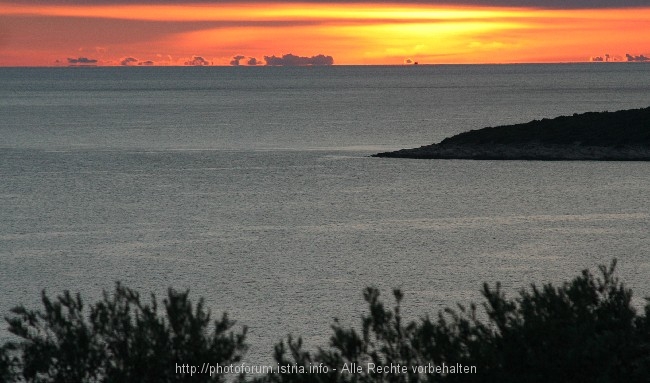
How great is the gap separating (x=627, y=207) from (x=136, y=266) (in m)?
36.6

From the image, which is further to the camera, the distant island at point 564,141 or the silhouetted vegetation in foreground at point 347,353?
the distant island at point 564,141

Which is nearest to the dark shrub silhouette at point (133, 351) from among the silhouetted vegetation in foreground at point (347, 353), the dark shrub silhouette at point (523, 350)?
the silhouetted vegetation in foreground at point (347, 353)

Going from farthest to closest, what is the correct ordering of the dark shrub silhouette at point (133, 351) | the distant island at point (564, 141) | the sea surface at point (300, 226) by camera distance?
the distant island at point (564, 141), the sea surface at point (300, 226), the dark shrub silhouette at point (133, 351)

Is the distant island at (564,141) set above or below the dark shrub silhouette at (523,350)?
above

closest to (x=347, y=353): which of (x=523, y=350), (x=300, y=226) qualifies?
(x=523, y=350)

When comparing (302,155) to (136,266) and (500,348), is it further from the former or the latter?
(500,348)

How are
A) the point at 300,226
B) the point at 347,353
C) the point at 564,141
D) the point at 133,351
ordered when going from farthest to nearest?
the point at 564,141
the point at 300,226
the point at 347,353
the point at 133,351

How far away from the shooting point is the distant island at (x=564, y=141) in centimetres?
9200

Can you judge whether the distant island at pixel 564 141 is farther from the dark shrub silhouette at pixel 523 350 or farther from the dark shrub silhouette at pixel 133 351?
the dark shrub silhouette at pixel 133 351

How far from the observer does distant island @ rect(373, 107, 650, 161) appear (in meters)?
92.0

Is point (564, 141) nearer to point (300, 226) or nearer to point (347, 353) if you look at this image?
point (300, 226)

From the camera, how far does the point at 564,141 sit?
3755 inches

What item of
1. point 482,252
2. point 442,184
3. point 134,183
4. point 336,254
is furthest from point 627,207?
point 134,183

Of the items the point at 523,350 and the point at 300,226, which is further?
the point at 300,226
